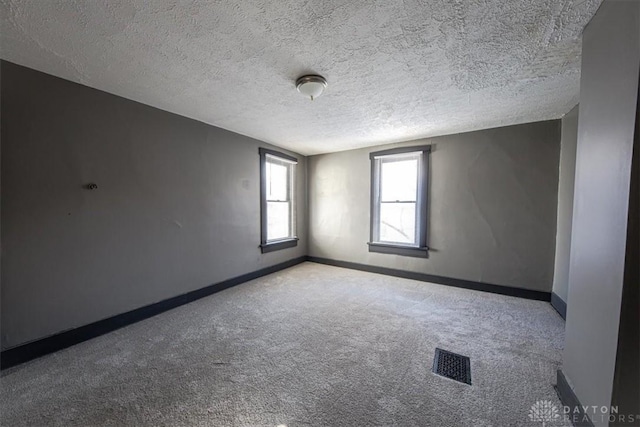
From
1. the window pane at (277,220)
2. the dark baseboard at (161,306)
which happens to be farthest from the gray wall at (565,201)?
the window pane at (277,220)

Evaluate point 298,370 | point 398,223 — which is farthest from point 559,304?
point 298,370

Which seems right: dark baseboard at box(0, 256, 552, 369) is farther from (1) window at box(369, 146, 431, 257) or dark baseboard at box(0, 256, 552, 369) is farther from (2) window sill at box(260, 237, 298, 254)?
(1) window at box(369, 146, 431, 257)

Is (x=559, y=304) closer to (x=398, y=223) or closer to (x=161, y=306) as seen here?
(x=398, y=223)

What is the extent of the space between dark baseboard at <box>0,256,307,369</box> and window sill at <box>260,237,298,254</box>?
0.90 m

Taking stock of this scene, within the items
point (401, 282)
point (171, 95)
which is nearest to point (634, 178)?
point (401, 282)

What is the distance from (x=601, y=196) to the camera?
3.81 ft

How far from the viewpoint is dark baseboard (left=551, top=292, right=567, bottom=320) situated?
8.15 feet

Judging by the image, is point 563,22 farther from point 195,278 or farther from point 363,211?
point 195,278

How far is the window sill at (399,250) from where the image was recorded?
3.72 meters

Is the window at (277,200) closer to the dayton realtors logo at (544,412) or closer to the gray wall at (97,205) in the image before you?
the gray wall at (97,205)

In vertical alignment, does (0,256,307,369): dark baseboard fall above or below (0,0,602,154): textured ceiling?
below

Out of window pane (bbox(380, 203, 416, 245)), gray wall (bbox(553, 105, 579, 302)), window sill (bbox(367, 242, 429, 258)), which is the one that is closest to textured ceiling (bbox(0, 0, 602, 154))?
gray wall (bbox(553, 105, 579, 302))

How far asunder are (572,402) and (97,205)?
383cm

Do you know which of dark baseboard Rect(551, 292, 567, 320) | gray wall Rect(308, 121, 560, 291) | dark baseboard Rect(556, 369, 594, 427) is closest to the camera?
dark baseboard Rect(556, 369, 594, 427)
